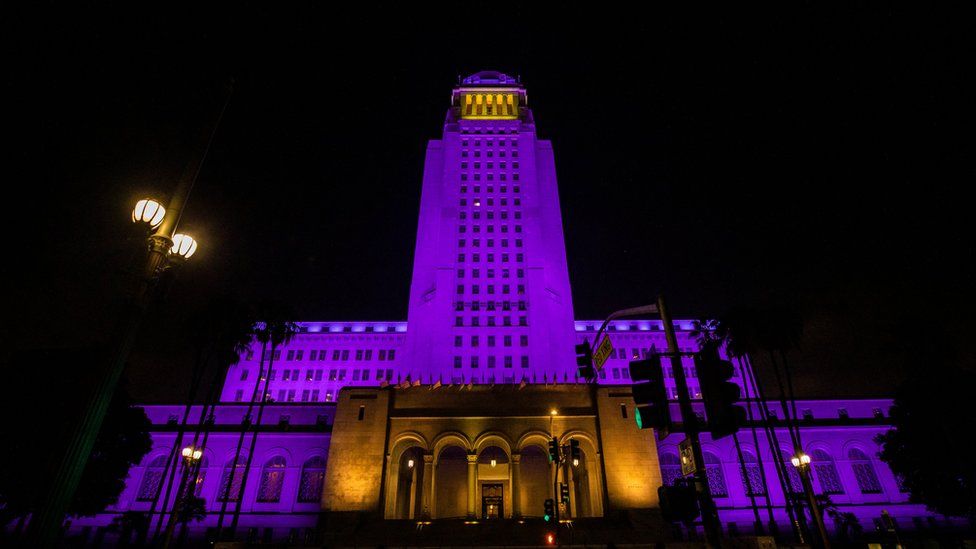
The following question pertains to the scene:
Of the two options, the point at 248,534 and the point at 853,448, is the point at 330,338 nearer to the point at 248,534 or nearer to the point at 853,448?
the point at 248,534

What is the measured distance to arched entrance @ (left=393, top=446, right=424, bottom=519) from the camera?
40.5 meters

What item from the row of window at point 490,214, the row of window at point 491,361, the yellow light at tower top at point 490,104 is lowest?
the row of window at point 491,361

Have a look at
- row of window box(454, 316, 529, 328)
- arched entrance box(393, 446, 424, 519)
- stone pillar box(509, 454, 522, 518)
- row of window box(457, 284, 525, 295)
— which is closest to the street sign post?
stone pillar box(509, 454, 522, 518)

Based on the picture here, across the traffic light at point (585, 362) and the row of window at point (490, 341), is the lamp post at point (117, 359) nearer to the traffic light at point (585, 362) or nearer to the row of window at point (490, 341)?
the traffic light at point (585, 362)

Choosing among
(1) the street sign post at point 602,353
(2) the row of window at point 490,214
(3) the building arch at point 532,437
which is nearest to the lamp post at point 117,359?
(1) the street sign post at point 602,353

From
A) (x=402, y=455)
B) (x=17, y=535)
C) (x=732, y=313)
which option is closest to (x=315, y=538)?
(x=402, y=455)

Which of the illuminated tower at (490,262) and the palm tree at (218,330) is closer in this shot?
the palm tree at (218,330)

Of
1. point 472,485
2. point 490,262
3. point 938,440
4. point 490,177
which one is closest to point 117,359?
point 472,485

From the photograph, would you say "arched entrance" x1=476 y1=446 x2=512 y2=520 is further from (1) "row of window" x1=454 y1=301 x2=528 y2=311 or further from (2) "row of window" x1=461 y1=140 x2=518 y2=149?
(2) "row of window" x1=461 y1=140 x2=518 y2=149

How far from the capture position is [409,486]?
4200 cm

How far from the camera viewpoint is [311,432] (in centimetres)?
4500

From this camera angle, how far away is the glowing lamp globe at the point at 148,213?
9.81 metres

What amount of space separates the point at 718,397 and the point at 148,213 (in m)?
11.9

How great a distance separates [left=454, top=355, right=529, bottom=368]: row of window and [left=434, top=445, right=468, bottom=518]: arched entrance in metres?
18.3
